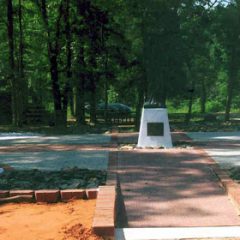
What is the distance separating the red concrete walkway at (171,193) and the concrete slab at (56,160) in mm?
542

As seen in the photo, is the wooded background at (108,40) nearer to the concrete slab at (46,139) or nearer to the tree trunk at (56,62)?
the tree trunk at (56,62)

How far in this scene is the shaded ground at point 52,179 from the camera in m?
9.03

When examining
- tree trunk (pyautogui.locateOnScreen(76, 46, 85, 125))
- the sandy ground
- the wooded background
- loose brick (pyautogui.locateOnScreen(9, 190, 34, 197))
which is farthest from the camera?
tree trunk (pyautogui.locateOnScreen(76, 46, 85, 125))

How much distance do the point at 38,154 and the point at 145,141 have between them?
Result: 3.01m

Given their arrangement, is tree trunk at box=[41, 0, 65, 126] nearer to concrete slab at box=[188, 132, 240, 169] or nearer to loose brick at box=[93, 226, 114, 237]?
concrete slab at box=[188, 132, 240, 169]

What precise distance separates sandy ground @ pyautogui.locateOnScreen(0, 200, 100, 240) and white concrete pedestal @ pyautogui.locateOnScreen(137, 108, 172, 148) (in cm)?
769

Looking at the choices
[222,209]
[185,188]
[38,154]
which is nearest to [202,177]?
[185,188]

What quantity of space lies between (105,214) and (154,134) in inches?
363

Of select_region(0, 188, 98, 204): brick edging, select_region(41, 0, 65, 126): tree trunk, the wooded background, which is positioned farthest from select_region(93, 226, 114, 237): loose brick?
select_region(41, 0, 65, 126): tree trunk

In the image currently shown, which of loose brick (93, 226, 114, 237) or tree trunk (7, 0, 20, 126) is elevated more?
tree trunk (7, 0, 20, 126)

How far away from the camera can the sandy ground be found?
619 centimetres

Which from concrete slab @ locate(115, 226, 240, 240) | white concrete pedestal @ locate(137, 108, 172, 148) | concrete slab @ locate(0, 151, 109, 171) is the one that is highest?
white concrete pedestal @ locate(137, 108, 172, 148)

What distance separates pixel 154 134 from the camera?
15445mm

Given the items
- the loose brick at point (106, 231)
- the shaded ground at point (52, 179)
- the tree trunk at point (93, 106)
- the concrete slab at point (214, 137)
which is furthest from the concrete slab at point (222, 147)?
the tree trunk at point (93, 106)
